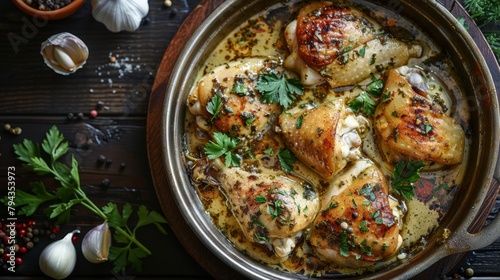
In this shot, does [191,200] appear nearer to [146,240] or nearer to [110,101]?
[146,240]

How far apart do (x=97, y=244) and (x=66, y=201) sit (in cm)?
30

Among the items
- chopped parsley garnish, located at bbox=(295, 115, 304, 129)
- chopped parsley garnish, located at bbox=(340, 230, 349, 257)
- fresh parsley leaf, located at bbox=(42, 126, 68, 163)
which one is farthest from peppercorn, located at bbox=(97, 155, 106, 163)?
chopped parsley garnish, located at bbox=(340, 230, 349, 257)

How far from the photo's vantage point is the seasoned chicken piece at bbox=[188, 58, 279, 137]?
9.48 feet

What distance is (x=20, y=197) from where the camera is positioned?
10.2 ft

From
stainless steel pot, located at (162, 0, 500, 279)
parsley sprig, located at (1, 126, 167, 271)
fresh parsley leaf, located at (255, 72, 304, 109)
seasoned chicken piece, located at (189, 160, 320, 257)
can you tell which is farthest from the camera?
parsley sprig, located at (1, 126, 167, 271)

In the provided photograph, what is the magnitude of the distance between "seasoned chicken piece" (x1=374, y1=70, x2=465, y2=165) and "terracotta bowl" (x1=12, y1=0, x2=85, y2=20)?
167 cm

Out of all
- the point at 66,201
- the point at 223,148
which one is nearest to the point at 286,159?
the point at 223,148

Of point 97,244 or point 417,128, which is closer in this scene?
point 417,128

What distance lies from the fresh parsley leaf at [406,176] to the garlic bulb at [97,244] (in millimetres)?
1498

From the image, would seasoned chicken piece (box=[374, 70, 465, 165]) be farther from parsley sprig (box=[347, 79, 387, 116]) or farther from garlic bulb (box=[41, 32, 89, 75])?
garlic bulb (box=[41, 32, 89, 75])

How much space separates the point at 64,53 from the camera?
305cm

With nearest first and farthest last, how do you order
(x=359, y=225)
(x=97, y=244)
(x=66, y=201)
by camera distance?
(x=359, y=225) → (x=97, y=244) → (x=66, y=201)

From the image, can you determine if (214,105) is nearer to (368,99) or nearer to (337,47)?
(337,47)

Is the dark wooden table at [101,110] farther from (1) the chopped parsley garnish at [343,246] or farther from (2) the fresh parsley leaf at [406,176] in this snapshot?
(1) the chopped parsley garnish at [343,246]
